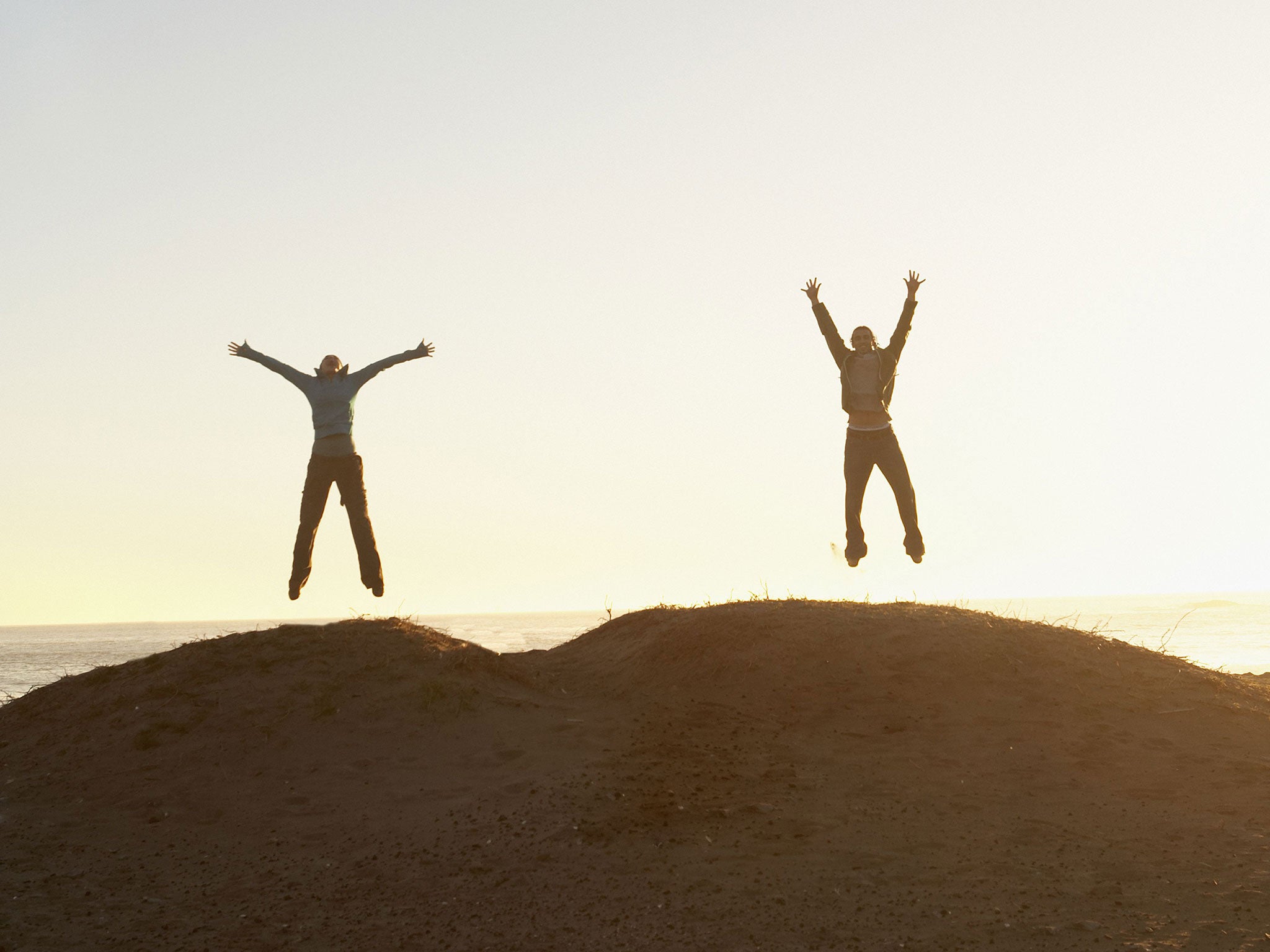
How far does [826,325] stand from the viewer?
1470 cm

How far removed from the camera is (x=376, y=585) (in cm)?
1466

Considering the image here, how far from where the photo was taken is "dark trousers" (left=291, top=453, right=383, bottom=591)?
1423cm

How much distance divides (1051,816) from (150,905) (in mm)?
8029

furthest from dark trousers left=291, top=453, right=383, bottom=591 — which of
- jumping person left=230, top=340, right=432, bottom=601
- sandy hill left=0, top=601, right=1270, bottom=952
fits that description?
sandy hill left=0, top=601, right=1270, bottom=952

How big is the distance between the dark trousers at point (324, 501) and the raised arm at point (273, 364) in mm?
1047

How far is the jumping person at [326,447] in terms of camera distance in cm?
1417

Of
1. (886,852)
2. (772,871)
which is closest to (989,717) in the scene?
(886,852)

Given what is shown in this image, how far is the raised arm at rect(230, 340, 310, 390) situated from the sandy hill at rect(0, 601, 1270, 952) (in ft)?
11.0

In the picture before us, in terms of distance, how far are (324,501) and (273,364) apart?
192 centimetres

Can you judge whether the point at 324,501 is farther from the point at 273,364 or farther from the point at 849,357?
the point at 849,357

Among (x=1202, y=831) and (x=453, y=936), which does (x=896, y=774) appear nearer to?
(x=1202, y=831)

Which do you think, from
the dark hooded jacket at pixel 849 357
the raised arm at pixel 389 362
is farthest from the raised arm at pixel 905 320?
the raised arm at pixel 389 362

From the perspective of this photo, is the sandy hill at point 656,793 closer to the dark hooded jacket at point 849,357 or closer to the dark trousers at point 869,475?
the dark trousers at point 869,475

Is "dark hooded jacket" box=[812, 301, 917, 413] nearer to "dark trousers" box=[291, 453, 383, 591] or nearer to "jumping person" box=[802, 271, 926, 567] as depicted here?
"jumping person" box=[802, 271, 926, 567]
